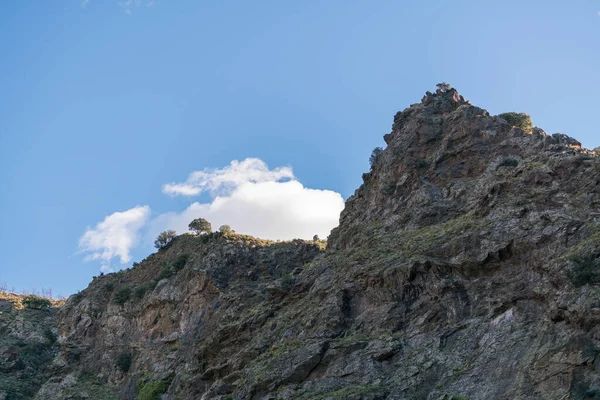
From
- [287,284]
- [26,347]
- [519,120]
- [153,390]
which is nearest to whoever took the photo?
[287,284]

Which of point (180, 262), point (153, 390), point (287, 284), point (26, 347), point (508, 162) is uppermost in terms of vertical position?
point (180, 262)

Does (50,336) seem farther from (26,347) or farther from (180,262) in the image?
(180,262)

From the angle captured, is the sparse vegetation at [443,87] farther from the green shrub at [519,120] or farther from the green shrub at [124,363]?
the green shrub at [124,363]

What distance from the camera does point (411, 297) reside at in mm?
32969

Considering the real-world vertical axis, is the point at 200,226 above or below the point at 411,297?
above

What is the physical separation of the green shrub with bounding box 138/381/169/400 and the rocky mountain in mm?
164

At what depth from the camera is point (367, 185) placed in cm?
5191

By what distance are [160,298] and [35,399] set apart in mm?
13748

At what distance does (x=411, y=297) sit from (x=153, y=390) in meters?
23.7

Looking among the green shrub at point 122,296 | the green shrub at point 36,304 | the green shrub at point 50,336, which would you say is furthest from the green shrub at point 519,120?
the green shrub at point 36,304

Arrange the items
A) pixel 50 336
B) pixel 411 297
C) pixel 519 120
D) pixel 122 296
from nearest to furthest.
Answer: pixel 411 297 → pixel 519 120 → pixel 122 296 → pixel 50 336

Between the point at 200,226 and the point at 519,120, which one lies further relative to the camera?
the point at 200,226

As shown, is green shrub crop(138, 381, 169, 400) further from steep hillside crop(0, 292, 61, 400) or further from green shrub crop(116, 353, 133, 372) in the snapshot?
steep hillside crop(0, 292, 61, 400)

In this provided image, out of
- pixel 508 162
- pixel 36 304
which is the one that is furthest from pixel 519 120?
pixel 36 304
